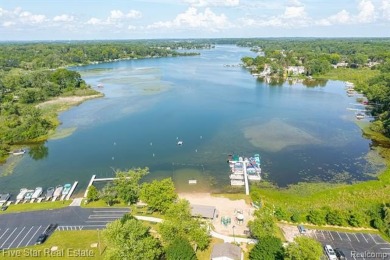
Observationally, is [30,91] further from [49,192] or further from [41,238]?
[41,238]

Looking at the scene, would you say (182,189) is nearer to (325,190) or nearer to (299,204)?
(299,204)

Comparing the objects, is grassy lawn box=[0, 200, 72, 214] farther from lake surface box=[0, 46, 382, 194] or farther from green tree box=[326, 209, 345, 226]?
green tree box=[326, 209, 345, 226]

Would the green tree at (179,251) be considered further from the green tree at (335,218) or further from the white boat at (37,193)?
the white boat at (37,193)

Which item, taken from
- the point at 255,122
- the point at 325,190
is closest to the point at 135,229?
the point at 325,190

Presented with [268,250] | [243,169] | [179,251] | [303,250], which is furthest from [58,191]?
[303,250]

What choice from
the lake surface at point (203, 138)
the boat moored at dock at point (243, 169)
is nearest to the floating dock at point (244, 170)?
the boat moored at dock at point (243, 169)

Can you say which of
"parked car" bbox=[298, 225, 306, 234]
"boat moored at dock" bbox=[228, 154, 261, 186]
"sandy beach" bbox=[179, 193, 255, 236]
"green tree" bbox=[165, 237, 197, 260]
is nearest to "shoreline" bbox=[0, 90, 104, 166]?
"sandy beach" bbox=[179, 193, 255, 236]
